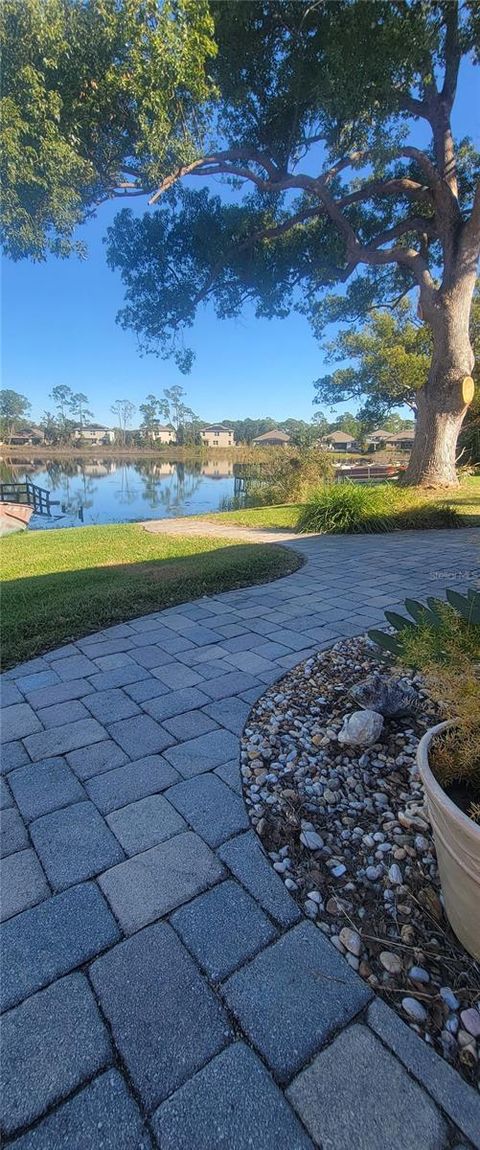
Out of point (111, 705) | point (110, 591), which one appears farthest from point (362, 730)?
point (110, 591)

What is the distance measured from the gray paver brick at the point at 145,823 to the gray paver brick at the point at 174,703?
0.48 metres

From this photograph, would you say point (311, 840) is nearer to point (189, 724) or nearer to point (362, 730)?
point (362, 730)

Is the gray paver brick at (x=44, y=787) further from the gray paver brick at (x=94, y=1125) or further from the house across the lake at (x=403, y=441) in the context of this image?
the house across the lake at (x=403, y=441)

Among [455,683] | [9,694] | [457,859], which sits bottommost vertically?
[9,694]

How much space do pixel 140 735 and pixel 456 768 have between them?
1.18 m

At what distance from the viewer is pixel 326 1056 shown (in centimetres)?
77

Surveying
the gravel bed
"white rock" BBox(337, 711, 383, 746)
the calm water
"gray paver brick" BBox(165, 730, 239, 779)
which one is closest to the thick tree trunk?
the calm water

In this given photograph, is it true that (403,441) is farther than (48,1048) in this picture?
Yes

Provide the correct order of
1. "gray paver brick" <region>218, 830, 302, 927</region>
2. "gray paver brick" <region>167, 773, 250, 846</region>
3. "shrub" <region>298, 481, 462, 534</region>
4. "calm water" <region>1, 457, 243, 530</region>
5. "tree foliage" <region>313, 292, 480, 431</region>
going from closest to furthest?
"gray paver brick" <region>218, 830, 302, 927</region>, "gray paver brick" <region>167, 773, 250, 846</region>, "shrub" <region>298, 481, 462, 534</region>, "tree foliage" <region>313, 292, 480, 431</region>, "calm water" <region>1, 457, 243, 530</region>

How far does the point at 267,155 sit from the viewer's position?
681 cm

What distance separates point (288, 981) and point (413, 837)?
20.2 inches

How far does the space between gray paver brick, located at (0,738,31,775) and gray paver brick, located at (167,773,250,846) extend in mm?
601

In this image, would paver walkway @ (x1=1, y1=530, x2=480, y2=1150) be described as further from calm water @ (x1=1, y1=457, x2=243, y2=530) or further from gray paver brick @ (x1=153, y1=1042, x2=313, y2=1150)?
calm water @ (x1=1, y1=457, x2=243, y2=530)

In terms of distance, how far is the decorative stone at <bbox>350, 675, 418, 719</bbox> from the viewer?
1704 millimetres
